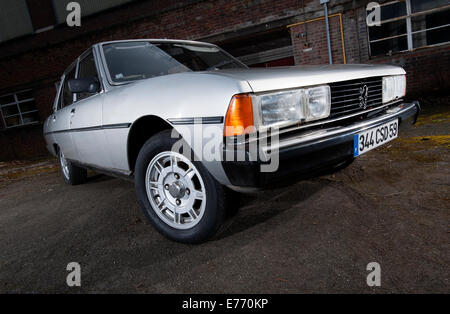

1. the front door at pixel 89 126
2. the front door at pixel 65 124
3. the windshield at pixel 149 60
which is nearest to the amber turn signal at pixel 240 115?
the windshield at pixel 149 60

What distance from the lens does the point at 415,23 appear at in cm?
757

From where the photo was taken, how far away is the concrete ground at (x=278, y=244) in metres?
1.41

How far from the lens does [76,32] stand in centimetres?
1016

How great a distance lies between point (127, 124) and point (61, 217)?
1371mm

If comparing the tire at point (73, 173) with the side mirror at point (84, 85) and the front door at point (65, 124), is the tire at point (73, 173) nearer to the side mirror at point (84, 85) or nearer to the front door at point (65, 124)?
the front door at point (65, 124)

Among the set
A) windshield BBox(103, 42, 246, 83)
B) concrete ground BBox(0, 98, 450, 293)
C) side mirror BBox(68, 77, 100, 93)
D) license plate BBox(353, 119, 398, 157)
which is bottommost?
concrete ground BBox(0, 98, 450, 293)

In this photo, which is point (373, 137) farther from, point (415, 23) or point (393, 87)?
point (415, 23)

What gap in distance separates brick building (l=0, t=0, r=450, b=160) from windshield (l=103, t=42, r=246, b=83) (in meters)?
6.28

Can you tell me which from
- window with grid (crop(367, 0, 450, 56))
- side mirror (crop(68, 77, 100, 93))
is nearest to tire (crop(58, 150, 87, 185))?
side mirror (crop(68, 77, 100, 93))

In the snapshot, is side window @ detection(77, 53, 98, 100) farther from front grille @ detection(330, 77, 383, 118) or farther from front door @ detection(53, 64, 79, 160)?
front grille @ detection(330, 77, 383, 118)

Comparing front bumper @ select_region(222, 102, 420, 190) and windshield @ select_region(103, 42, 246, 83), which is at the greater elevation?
windshield @ select_region(103, 42, 246, 83)

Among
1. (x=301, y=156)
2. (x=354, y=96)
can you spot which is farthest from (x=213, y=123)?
(x=354, y=96)

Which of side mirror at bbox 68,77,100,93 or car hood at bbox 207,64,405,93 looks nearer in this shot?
car hood at bbox 207,64,405,93

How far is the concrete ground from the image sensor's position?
1407 millimetres
